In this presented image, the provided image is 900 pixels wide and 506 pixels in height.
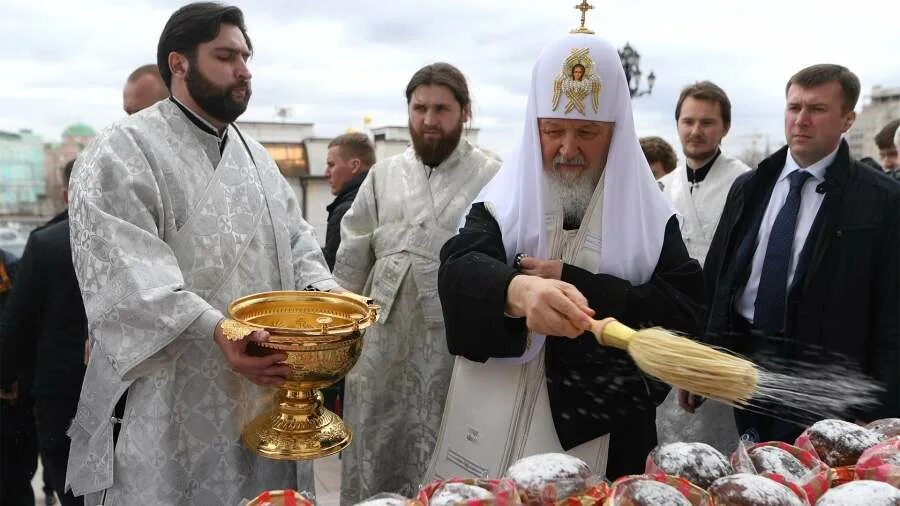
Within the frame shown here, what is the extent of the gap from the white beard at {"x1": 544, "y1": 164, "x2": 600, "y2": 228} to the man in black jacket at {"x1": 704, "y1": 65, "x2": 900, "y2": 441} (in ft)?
4.43

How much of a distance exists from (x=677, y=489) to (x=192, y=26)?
2.17 m

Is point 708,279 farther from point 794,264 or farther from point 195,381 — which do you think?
point 195,381

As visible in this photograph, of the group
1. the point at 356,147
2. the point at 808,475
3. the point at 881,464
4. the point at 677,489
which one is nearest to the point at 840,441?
the point at 881,464

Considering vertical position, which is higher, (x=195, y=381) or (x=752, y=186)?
(x=752, y=186)

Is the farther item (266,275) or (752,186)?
(752,186)

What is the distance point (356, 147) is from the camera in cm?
579

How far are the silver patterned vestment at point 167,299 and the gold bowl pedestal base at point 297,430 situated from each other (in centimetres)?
29

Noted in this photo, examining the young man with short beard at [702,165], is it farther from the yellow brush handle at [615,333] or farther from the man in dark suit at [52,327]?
the man in dark suit at [52,327]

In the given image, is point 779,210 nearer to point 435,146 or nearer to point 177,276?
point 435,146

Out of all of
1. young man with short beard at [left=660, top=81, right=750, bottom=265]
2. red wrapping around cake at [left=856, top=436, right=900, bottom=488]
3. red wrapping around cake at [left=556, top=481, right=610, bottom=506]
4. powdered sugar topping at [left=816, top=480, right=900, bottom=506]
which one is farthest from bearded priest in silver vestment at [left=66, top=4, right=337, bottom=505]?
young man with short beard at [left=660, top=81, right=750, bottom=265]

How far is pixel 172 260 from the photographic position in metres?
2.27

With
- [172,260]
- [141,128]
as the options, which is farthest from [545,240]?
[141,128]

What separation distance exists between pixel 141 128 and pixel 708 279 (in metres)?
2.80

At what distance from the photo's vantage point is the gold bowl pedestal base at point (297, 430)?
2.15m
